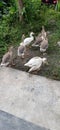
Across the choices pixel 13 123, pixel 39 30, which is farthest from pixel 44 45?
pixel 13 123

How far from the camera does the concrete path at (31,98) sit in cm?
398

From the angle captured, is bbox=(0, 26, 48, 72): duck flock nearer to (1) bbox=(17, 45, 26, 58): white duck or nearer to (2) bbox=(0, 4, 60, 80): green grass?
(1) bbox=(17, 45, 26, 58): white duck

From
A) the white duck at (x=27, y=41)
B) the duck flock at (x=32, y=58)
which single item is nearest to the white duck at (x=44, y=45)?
the duck flock at (x=32, y=58)

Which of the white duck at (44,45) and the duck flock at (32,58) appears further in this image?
the white duck at (44,45)

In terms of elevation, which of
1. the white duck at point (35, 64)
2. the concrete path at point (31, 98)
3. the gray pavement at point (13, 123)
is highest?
the white duck at point (35, 64)

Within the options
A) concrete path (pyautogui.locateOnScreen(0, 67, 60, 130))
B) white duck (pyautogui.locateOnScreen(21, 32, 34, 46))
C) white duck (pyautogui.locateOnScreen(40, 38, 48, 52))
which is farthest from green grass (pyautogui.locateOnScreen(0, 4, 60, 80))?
concrete path (pyautogui.locateOnScreen(0, 67, 60, 130))

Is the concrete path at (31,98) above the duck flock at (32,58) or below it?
below

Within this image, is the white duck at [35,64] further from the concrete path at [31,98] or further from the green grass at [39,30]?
the green grass at [39,30]

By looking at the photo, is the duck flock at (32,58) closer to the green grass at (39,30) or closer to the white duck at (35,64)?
the white duck at (35,64)

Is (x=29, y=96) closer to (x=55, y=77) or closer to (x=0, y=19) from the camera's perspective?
(x=55, y=77)

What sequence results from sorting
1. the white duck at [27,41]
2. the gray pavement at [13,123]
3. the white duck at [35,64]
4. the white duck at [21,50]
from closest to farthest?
the gray pavement at [13,123] → the white duck at [35,64] → the white duck at [21,50] → the white duck at [27,41]

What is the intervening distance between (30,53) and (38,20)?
3.80ft

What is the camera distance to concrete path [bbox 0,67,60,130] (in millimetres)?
3980

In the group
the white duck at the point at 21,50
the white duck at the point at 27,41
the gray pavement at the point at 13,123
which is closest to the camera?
the gray pavement at the point at 13,123
